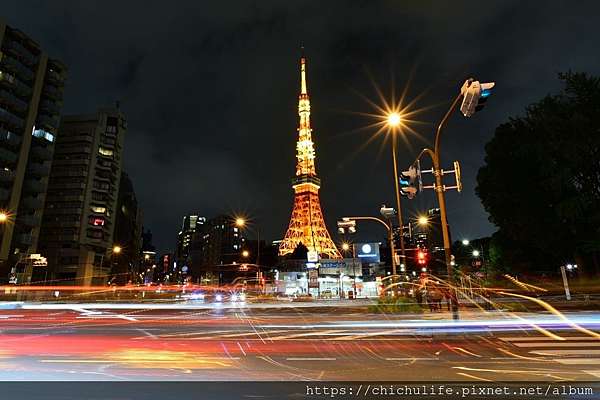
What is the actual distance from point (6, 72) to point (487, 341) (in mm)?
63250

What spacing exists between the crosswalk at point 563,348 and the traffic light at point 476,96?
5.94 metres

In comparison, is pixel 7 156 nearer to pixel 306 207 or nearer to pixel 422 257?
pixel 422 257

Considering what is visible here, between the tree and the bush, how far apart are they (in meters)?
16.4

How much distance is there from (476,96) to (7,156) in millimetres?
58903

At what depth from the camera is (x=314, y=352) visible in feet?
31.6

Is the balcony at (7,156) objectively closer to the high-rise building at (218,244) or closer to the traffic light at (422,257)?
the traffic light at (422,257)

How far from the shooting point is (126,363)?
8.33 metres

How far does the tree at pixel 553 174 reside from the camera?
2834 centimetres

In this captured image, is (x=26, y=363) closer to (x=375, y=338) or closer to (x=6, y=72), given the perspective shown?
(x=375, y=338)

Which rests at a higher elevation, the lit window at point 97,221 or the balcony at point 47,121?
the balcony at point 47,121

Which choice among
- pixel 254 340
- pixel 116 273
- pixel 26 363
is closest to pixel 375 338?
pixel 254 340

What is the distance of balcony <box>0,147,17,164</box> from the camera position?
49.0 m

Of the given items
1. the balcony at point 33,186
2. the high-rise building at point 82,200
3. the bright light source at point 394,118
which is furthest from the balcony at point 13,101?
the bright light source at point 394,118

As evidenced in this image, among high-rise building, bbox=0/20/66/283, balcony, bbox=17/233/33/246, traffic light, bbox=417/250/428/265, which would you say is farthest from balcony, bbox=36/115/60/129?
traffic light, bbox=417/250/428/265
